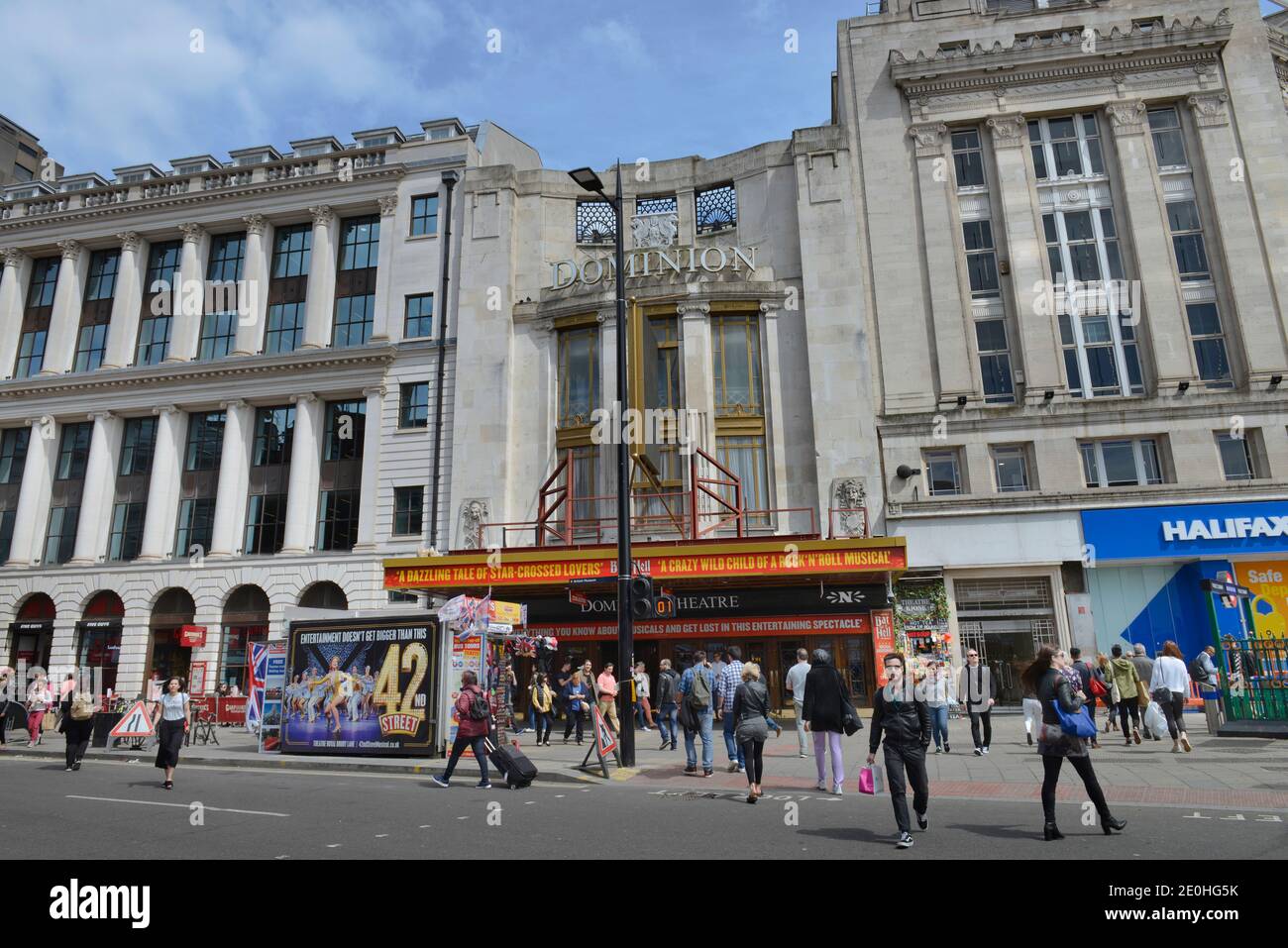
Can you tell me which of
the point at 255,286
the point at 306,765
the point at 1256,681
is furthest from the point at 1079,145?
the point at 255,286

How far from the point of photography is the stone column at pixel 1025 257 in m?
25.5

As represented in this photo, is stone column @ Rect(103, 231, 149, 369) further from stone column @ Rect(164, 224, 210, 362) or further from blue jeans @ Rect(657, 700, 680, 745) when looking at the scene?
blue jeans @ Rect(657, 700, 680, 745)

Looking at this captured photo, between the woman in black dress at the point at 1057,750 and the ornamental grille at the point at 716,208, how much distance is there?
2441cm

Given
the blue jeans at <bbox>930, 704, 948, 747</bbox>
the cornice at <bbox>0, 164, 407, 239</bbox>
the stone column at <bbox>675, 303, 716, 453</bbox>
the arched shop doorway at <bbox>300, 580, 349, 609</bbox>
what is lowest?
Result: the blue jeans at <bbox>930, 704, 948, 747</bbox>

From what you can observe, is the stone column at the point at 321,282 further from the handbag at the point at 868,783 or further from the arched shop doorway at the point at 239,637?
the handbag at the point at 868,783

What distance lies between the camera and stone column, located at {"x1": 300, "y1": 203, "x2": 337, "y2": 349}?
32.0 m

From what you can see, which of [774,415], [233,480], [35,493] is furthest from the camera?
[35,493]

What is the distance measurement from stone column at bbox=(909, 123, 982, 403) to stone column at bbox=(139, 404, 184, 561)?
29.5 meters

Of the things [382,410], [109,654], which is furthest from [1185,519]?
[109,654]

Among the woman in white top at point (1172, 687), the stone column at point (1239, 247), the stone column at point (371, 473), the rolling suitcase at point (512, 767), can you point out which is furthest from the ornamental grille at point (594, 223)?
the woman in white top at point (1172, 687)

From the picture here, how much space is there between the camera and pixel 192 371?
32.4 meters

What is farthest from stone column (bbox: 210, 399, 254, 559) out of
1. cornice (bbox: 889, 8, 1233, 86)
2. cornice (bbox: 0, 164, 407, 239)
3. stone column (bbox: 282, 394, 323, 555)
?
cornice (bbox: 889, 8, 1233, 86)

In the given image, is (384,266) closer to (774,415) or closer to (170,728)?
(774,415)

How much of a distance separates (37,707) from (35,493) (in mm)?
15823
